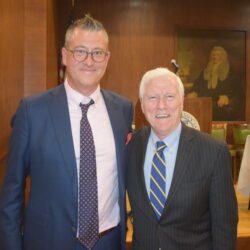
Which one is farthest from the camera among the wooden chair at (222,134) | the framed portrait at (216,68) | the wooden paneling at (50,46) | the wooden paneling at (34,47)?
the framed portrait at (216,68)

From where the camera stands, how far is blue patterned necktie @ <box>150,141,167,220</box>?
5.54ft

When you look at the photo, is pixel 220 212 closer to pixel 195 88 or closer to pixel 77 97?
pixel 77 97

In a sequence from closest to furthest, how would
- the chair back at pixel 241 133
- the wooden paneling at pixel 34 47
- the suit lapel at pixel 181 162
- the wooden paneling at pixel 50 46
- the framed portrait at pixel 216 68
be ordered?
1. the suit lapel at pixel 181 162
2. the wooden paneling at pixel 34 47
3. the wooden paneling at pixel 50 46
4. the chair back at pixel 241 133
5. the framed portrait at pixel 216 68

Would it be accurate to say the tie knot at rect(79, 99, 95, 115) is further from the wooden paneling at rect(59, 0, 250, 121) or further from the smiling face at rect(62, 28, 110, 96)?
the wooden paneling at rect(59, 0, 250, 121)

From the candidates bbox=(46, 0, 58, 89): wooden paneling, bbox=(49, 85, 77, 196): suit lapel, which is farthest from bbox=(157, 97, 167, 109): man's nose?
bbox=(46, 0, 58, 89): wooden paneling

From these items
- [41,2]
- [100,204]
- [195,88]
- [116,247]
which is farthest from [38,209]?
[195,88]

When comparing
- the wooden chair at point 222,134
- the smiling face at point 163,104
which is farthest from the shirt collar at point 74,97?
the wooden chair at point 222,134

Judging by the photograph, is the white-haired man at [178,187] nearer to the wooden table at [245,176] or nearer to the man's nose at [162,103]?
the man's nose at [162,103]

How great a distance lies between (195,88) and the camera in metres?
7.52

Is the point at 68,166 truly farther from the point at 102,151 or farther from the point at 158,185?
the point at 158,185

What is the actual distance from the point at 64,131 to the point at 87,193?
1.12ft

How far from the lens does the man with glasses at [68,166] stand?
1673 millimetres

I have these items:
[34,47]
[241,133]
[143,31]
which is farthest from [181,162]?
[143,31]

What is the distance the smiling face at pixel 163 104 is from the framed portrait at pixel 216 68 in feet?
19.0
